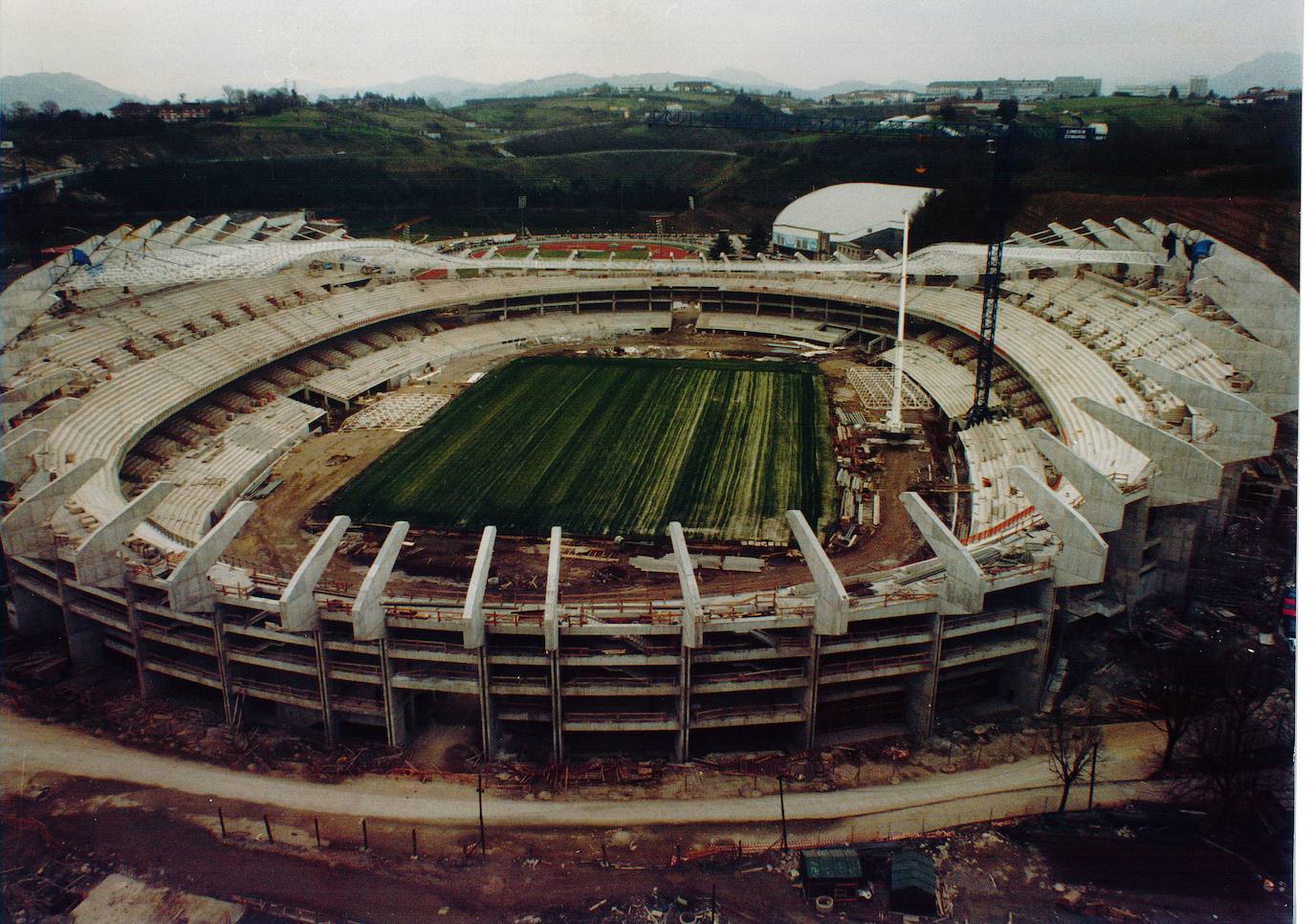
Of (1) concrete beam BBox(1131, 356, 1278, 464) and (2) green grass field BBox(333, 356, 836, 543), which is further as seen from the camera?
(2) green grass field BBox(333, 356, 836, 543)

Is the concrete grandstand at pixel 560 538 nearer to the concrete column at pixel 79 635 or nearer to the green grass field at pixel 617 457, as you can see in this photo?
the concrete column at pixel 79 635

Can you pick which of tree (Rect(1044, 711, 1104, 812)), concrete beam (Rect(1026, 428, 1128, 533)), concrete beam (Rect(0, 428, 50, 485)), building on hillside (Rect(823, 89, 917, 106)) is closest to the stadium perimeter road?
tree (Rect(1044, 711, 1104, 812))

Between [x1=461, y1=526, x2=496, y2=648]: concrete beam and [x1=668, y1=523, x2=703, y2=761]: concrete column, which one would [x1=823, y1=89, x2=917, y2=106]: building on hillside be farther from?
[x1=461, y1=526, x2=496, y2=648]: concrete beam

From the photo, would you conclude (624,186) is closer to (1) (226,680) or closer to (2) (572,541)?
(2) (572,541)

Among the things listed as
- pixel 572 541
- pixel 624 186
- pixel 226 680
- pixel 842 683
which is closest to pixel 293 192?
pixel 624 186

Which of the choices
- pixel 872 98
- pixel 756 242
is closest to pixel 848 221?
pixel 756 242

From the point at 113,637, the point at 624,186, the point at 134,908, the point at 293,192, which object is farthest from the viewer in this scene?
the point at 624,186
